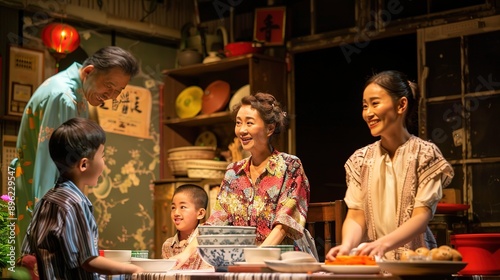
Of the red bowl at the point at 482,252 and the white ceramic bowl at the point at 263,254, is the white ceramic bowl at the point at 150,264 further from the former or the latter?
the red bowl at the point at 482,252

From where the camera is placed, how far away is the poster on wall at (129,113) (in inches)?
255

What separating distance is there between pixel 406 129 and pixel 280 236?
0.66 metres

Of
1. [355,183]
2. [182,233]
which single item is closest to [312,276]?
[355,183]

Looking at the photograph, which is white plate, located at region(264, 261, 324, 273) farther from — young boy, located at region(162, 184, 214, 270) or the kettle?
the kettle

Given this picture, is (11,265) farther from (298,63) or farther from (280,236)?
(298,63)

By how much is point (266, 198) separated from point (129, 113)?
3.67m

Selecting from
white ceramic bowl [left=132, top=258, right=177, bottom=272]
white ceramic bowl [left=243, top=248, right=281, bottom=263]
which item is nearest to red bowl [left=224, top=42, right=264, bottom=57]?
white ceramic bowl [left=132, top=258, right=177, bottom=272]

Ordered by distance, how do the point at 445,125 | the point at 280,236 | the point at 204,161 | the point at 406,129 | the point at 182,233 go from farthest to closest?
the point at 204,161 → the point at 445,125 → the point at 182,233 → the point at 280,236 → the point at 406,129

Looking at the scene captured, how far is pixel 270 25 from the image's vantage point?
6445 mm

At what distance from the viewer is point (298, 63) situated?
6.59 m

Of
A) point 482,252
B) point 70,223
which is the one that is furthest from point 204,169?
point 70,223

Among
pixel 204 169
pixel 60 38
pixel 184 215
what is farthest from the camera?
pixel 204 169

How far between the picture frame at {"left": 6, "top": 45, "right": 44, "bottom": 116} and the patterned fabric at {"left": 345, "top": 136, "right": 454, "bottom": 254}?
11.7 ft

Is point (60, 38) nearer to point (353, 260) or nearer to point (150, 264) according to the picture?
point (150, 264)
